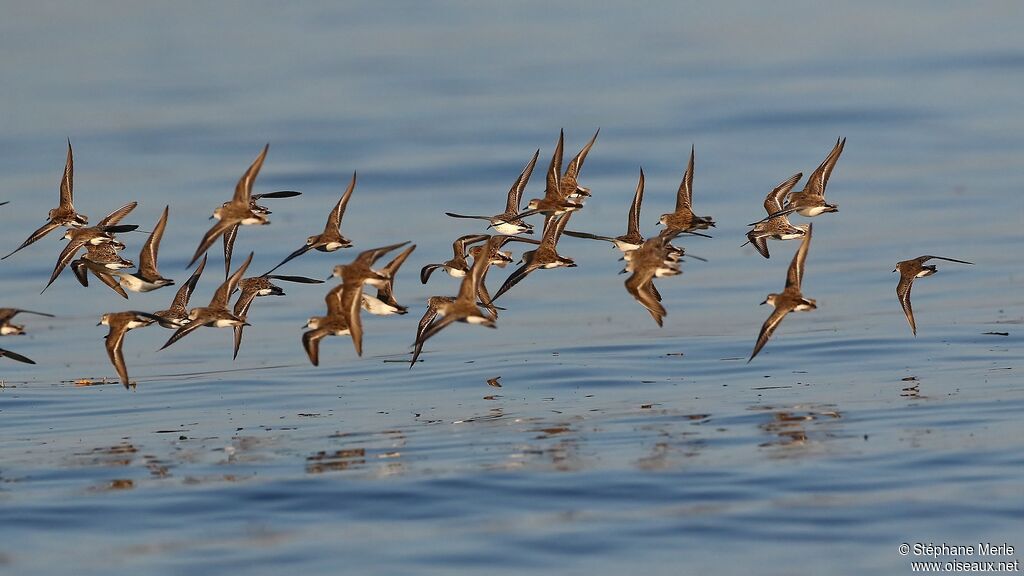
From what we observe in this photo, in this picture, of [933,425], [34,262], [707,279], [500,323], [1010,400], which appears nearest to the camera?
[933,425]

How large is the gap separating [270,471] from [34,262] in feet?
53.0

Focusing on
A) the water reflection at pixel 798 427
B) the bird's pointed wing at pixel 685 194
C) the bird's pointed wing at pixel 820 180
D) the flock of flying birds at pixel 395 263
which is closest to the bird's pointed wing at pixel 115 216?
the flock of flying birds at pixel 395 263

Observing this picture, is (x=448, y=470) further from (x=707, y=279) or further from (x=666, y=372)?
(x=707, y=279)

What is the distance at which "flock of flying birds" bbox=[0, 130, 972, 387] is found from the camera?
51.9 ft

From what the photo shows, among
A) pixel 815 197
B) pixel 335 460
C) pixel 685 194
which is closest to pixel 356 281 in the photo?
pixel 335 460

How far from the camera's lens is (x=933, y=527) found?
13.9 meters

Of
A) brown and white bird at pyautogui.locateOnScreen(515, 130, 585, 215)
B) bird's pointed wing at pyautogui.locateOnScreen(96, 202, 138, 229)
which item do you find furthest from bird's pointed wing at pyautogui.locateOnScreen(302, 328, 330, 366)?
bird's pointed wing at pyautogui.locateOnScreen(96, 202, 138, 229)

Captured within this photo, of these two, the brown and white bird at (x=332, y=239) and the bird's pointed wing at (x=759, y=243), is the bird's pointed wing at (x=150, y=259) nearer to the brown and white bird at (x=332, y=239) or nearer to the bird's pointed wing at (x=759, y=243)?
the brown and white bird at (x=332, y=239)

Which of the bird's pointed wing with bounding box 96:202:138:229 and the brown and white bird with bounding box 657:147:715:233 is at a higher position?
the bird's pointed wing with bounding box 96:202:138:229

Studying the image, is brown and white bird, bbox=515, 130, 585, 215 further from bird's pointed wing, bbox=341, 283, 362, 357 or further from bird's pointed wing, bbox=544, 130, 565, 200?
bird's pointed wing, bbox=341, 283, 362, 357

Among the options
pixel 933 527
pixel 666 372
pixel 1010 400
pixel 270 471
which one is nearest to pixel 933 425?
pixel 1010 400

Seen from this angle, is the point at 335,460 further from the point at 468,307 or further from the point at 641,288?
the point at 641,288

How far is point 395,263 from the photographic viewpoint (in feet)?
52.2

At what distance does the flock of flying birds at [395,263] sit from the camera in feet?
51.9
